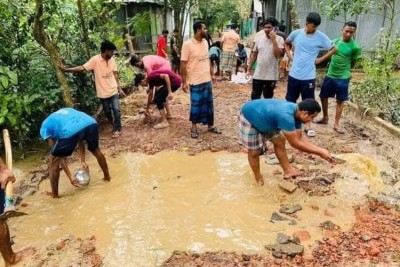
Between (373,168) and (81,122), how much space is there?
354 cm

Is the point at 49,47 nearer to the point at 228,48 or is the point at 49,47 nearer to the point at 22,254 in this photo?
the point at 22,254

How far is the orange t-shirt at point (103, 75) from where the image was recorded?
19.1 feet

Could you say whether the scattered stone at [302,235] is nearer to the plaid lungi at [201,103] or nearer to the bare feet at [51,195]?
the bare feet at [51,195]

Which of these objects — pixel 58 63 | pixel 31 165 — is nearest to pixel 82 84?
pixel 58 63

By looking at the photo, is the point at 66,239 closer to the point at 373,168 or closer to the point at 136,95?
the point at 373,168

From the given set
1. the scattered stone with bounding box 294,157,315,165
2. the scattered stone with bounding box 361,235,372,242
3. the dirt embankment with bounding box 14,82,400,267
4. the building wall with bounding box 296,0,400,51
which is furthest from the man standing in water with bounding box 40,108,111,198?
the building wall with bounding box 296,0,400,51

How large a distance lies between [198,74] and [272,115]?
2.11 metres

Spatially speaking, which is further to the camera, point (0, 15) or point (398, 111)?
point (398, 111)

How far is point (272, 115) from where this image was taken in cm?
390

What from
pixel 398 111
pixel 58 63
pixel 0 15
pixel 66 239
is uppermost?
pixel 0 15

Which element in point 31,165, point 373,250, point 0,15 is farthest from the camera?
point 31,165

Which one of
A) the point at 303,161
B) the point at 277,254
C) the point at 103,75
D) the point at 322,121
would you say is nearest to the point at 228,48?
the point at 322,121

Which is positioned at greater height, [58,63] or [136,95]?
[58,63]

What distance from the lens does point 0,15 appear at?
5125mm
